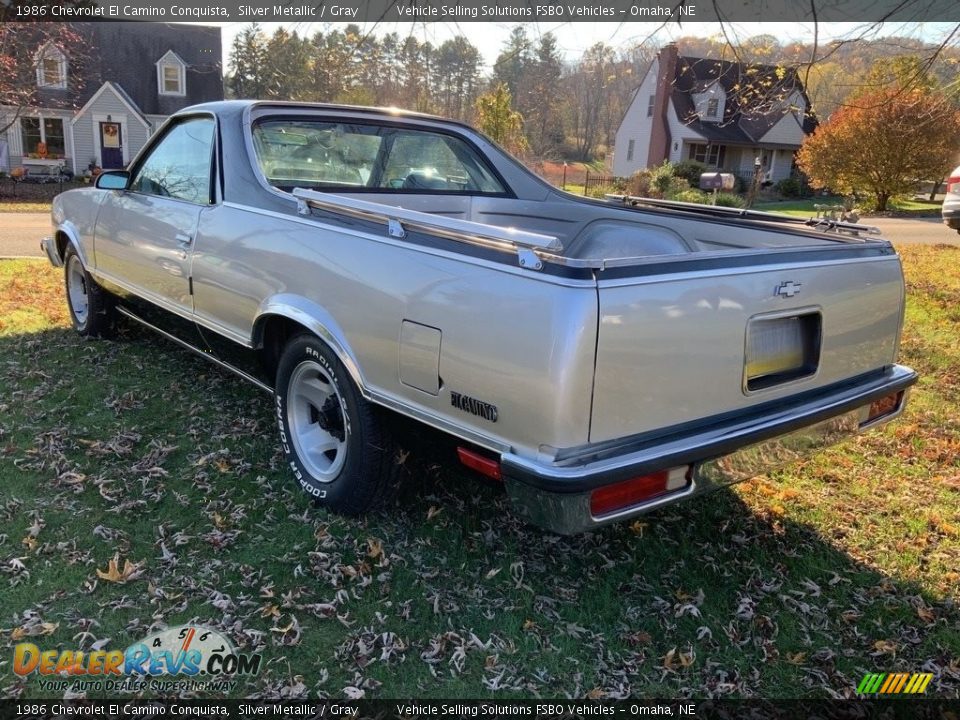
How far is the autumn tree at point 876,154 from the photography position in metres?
28.5

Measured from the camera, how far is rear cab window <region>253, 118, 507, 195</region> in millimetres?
4211

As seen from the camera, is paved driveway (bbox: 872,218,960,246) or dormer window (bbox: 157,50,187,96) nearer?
paved driveway (bbox: 872,218,960,246)

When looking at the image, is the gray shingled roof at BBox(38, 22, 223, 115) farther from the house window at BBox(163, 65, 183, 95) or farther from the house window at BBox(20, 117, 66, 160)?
the house window at BBox(20, 117, 66, 160)

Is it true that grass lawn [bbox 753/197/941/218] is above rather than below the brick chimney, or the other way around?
below

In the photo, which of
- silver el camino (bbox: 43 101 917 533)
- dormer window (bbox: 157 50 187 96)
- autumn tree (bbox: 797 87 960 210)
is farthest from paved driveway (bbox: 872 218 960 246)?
dormer window (bbox: 157 50 187 96)

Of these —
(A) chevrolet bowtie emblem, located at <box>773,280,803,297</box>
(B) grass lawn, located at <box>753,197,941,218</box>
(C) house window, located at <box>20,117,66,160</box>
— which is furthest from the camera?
(B) grass lawn, located at <box>753,197,941,218</box>

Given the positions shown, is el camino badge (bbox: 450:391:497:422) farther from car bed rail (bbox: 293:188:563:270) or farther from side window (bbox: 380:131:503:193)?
side window (bbox: 380:131:503:193)

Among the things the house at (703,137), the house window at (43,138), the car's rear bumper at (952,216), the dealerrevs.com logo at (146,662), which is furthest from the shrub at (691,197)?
the dealerrevs.com logo at (146,662)

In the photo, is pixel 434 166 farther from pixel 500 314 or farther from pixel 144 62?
pixel 144 62

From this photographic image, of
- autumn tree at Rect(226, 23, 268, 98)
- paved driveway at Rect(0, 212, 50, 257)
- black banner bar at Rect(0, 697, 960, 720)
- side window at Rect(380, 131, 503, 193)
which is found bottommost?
black banner bar at Rect(0, 697, 960, 720)

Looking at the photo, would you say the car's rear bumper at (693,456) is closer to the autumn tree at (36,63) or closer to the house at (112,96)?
the autumn tree at (36,63)

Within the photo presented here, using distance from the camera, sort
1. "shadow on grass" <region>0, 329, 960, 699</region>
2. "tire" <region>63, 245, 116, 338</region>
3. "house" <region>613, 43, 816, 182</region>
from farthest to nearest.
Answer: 1. "house" <region>613, 43, 816, 182</region>
2. "tire" <region>63, 245, 116, 338</region>
3. "shadow on grass" <region>0, 329, 960, 699</region>

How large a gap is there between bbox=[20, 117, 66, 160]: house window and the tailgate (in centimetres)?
3287

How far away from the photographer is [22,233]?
13.2 metres
